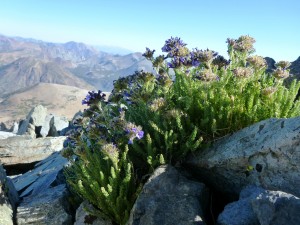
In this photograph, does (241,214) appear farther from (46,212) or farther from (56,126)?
(56,126)

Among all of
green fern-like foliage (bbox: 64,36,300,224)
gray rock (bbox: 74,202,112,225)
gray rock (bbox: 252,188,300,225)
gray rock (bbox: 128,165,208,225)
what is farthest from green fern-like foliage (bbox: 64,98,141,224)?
gray rock (bbox: 252,188,300,225)

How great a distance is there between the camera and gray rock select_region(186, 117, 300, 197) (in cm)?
513

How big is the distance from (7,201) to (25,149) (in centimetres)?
1008

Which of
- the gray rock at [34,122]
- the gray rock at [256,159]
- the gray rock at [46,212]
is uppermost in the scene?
the gray rock at [256,159]

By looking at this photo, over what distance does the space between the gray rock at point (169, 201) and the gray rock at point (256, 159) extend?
1.50 feet

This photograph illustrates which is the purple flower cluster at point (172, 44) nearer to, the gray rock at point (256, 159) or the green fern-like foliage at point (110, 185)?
the gray rock at point (256, 159)

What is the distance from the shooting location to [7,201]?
24.9ft

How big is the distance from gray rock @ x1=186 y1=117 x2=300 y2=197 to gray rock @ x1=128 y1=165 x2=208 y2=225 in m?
0.46

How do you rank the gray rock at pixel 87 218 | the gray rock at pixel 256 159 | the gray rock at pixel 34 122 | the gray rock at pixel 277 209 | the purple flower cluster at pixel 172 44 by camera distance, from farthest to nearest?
the gray rock at pixel 34 122
the purple flower cluster at pixel 172 44
the gray rock at pixel 87 218
the gray rock at pixel 256 159
the gray rock at pixel 277 209

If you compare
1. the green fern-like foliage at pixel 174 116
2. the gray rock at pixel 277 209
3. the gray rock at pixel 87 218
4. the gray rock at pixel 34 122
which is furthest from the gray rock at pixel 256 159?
the gray rock at pixel 34 122

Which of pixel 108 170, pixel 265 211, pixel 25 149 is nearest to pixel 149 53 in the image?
pixel 108 170

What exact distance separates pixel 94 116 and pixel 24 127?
27802 millimetres

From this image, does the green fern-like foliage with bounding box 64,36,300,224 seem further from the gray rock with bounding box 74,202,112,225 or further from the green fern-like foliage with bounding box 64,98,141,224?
the gray rock with bounding box 74,202,112,225

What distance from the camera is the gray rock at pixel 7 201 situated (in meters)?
7.19
